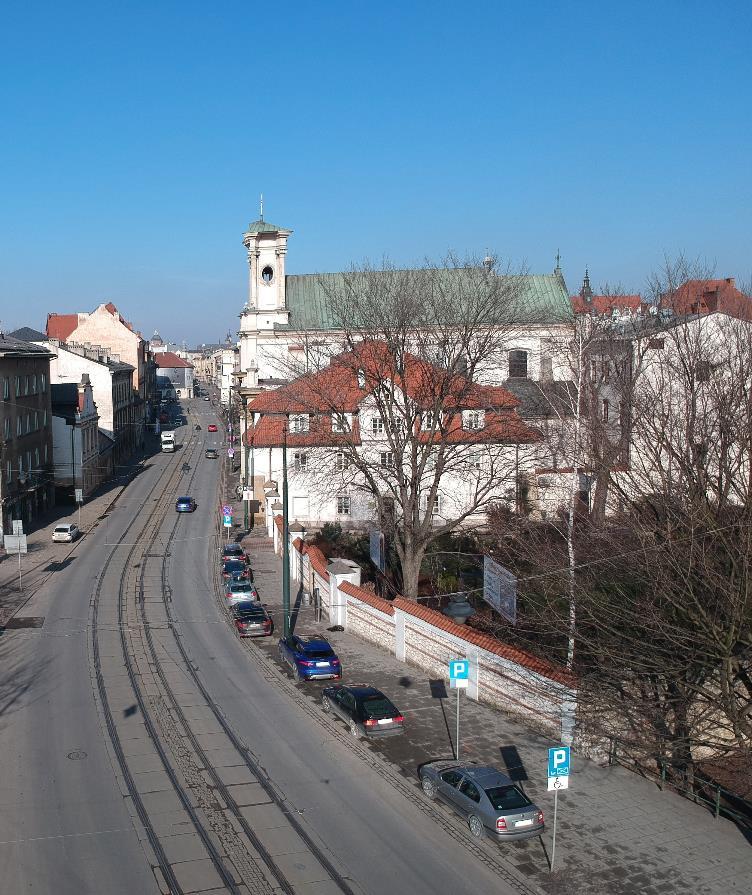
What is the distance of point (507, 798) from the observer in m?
15.2

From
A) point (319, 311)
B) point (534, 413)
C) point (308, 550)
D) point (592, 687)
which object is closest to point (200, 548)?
point (308, 550)

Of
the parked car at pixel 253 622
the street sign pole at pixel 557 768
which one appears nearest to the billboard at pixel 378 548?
the parked car at pixel 253 622

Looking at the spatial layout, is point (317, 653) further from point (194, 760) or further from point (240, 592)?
point (240, 592)

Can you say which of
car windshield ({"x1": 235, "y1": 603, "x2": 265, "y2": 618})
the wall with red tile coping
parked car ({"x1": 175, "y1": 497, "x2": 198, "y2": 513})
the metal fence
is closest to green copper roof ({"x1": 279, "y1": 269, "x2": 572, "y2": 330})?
parked car ({"x1": 175, "y1": 497, "x2": 198, "y2": 513})

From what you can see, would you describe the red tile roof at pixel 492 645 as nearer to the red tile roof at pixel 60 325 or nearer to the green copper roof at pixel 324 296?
the green copper roof at pixel 324 296

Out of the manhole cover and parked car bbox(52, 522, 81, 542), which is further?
parked car bbox(52, 522, 81, 542)

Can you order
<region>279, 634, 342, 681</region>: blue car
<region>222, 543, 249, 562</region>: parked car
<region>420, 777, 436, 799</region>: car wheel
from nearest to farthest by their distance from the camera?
<region>420, 777, 436, 799</region>: car wheel < <region>279, 634, 342, 681</region>: blue car < <region>222, 543, 249, 562</region>: parked car

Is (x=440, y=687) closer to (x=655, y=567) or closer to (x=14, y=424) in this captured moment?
(x=655, y=567)

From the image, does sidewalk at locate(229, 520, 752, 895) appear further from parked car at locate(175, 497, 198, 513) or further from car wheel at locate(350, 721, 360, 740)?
parked car at locate(175, 497, 198, 513)

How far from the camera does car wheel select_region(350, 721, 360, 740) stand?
66.2ft

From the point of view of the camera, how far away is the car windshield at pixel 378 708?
19.9 m

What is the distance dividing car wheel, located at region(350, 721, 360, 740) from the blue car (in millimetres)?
3968

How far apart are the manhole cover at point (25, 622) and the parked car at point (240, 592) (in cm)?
711

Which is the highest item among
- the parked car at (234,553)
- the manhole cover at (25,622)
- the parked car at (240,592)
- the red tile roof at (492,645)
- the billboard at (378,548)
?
the billboard at (378,548)
